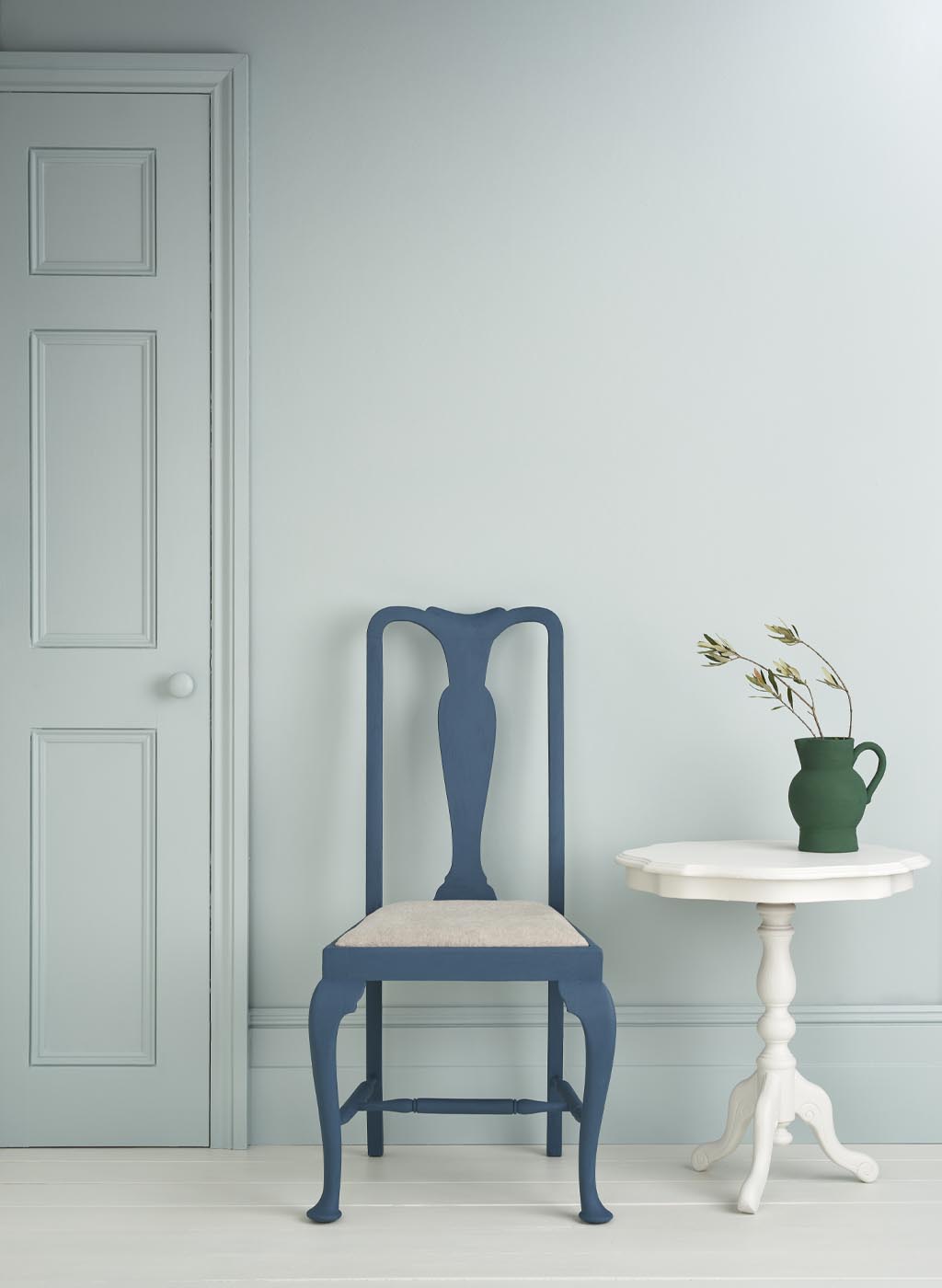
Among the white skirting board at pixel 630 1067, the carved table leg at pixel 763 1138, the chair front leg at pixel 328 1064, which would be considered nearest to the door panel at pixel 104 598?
the white skirting board at pixel 630 1067

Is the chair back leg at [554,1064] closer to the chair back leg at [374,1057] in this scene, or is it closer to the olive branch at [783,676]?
the chair back leg at [374,1057]

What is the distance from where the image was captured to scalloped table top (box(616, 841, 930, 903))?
71.7 inches

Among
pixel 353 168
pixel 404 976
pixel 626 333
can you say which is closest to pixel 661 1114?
pixel 404 976

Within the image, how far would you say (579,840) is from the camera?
230 cm

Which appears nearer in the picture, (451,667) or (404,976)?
(404,976)

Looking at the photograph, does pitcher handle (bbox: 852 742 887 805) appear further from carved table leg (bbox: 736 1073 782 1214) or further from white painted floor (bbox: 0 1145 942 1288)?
white painted floor (bbox: 0 1145 942 1288)

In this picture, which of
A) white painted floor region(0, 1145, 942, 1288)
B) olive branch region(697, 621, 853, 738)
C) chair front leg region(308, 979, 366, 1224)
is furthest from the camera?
olive branch region(697, 621, 853, 738)

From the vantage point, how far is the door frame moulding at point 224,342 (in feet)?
7.42

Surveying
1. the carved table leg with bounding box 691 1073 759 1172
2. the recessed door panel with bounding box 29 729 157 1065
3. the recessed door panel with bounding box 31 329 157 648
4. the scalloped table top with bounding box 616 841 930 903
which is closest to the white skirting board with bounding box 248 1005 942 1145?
the carved table leg with bounding box 691 1073 759 1172

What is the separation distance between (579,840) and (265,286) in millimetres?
1333

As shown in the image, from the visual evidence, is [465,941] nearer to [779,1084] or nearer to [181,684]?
[779,1084]

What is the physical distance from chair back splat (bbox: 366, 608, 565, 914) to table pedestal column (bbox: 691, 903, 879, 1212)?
1.35 feet

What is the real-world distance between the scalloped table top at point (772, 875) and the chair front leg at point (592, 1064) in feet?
0.71

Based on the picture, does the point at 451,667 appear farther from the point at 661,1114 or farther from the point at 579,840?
the point at 661,1114
